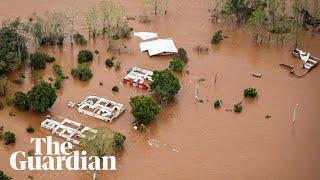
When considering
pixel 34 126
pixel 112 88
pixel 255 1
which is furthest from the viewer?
pixel 255 1

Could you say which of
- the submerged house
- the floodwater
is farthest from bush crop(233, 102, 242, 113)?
the submerged house

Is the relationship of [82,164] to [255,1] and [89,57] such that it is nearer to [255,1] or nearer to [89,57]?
[89,57]

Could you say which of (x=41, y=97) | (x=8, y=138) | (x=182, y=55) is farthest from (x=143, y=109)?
(x=182, y=55)

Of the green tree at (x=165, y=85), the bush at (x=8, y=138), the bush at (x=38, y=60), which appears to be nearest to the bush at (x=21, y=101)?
the bush at (x=8, y=138)

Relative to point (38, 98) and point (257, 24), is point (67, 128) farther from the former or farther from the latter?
point (257, 24)

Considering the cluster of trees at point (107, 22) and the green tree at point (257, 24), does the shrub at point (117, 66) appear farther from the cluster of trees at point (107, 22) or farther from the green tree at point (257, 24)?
the green tree at point (257, 24)

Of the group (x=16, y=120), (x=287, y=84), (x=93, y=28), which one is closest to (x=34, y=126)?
(x=16, y=120)

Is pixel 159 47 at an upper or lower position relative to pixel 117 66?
upper
